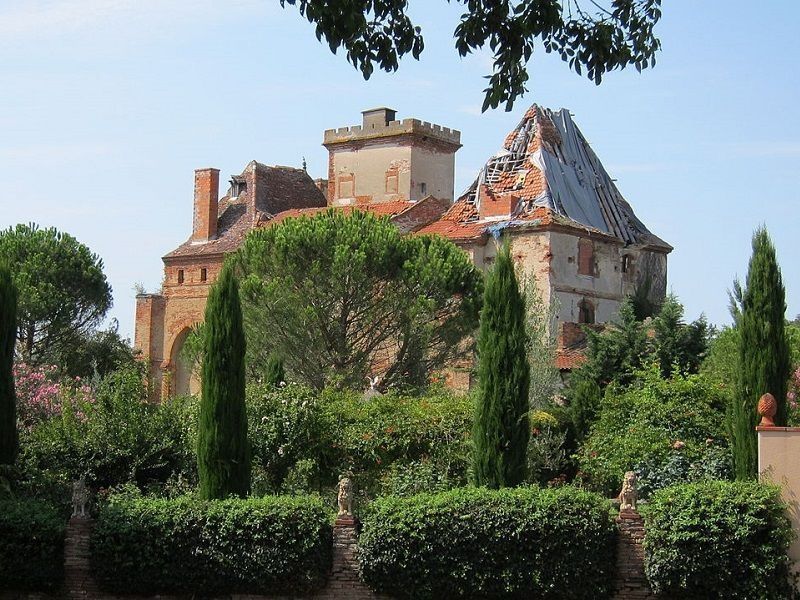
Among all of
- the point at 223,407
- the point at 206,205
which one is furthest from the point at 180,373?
the point at 223,407

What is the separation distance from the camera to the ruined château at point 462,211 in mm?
48344

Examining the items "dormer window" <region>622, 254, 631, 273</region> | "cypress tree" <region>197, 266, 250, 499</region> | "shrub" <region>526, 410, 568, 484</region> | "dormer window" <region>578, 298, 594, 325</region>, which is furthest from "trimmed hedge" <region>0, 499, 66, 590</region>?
"dormer window" <region>622, 254, 631, 273</region>

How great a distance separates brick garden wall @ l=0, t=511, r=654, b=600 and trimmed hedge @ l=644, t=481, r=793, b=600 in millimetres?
701

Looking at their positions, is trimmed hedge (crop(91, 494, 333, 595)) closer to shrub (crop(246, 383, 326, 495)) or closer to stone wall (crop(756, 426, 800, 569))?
shrub (crop(246, 383, 326, 495))

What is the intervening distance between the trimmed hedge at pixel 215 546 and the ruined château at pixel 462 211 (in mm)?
20937

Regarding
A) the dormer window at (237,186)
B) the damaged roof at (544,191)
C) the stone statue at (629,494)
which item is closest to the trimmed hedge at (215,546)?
the stone statue at (629,494)

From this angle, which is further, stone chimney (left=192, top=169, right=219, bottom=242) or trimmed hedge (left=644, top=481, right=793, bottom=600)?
stone chimney (left=192, top=169, right=219, bottom=242)

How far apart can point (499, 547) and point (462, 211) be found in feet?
105

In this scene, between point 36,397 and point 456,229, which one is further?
point 456,229

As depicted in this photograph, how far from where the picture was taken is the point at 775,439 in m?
20.2

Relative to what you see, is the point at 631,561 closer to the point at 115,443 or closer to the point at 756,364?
the point at 756,364

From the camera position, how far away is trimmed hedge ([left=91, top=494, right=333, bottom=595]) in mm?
20844

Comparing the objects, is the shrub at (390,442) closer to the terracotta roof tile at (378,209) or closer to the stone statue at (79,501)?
the stone statue at (79,501)

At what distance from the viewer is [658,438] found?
25.8 meters
